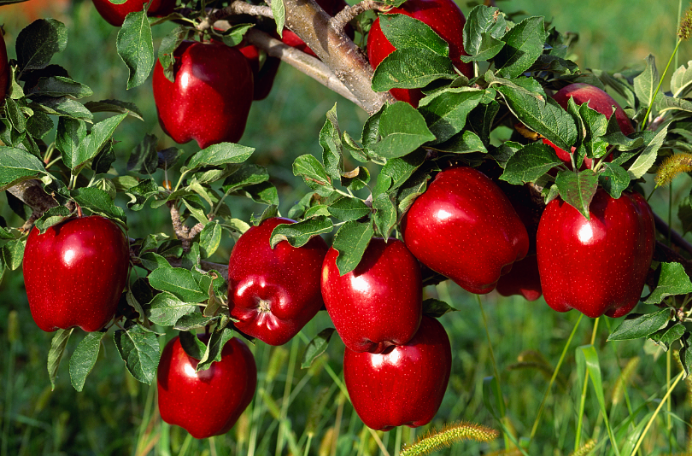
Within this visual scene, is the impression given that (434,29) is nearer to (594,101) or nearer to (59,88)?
(594,101)

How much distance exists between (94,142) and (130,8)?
0.18 m

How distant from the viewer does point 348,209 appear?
20.6 inches

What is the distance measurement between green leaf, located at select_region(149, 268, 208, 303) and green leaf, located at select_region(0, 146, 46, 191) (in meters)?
0.15

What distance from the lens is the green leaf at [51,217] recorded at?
1.91ft

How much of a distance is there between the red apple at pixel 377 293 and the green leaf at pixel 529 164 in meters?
0.12

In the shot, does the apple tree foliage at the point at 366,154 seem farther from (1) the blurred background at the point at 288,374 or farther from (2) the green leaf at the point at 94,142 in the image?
(1) the blurred background at the point at 288,374

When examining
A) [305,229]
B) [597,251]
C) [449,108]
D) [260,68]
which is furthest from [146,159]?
[597,251]

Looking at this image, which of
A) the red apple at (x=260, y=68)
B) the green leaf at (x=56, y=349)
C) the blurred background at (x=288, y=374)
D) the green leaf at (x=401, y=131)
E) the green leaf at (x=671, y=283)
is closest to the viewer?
the green leaf at (x=401, y=131)

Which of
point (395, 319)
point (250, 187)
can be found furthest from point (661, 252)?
point (250, 187)

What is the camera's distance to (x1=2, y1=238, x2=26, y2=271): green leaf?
0.64m

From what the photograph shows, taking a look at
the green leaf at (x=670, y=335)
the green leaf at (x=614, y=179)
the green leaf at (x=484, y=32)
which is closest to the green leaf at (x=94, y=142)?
the green leaf at (x=484, y=32)

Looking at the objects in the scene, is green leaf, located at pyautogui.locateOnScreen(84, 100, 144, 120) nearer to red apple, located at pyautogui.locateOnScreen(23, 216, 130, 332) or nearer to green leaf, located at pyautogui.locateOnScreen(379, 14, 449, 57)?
red apple, located at pyautogui.locateOnScreen(23, 216, 130, 332)

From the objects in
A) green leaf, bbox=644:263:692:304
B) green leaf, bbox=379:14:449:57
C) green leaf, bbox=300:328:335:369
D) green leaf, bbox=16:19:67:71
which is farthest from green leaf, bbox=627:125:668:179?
green leaf, bbox=16:19:67:71

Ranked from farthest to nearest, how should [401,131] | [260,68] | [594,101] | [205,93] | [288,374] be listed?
[288,374]
[260,68]
[205,93]
[594,101]
[401,131]
